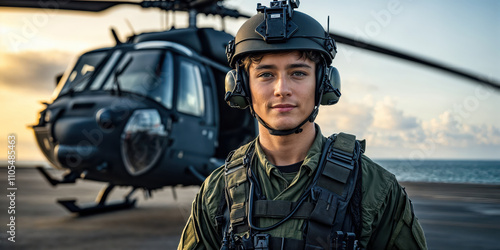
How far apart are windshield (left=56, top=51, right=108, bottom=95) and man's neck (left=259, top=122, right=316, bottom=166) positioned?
504 centimetres

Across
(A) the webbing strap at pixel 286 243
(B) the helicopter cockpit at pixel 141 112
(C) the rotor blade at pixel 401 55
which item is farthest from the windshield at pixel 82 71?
(A) the webbing strap at pixel 286 243

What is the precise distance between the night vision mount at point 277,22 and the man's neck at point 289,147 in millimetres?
379

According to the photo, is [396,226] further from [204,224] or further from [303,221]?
[204,224]

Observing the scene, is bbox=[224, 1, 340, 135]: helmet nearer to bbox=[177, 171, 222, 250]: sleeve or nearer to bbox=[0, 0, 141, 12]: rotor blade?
bbox=[177, 171, 222, 250]: sleeve

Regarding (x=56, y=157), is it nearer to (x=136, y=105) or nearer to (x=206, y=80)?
(x=136, y=105)

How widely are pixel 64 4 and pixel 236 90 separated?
17.3 ft

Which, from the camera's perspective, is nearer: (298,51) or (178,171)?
(298,51)

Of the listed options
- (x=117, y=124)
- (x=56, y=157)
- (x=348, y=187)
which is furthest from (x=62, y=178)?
(x=348, y=187)

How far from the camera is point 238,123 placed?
7.22m

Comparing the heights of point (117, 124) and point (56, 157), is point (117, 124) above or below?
above

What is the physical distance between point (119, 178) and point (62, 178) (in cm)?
78

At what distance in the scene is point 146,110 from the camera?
5.64 m

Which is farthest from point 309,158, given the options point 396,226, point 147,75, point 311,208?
point 147,75

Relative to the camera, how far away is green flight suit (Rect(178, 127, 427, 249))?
1592mm
